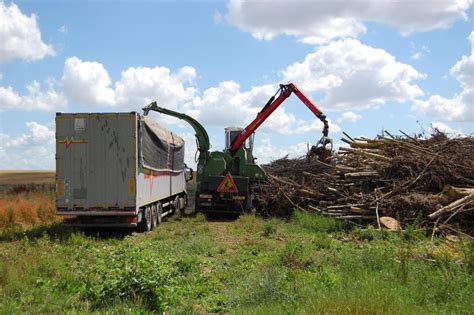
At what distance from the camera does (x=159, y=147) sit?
62.7 ft

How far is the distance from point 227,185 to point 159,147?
3.86 m

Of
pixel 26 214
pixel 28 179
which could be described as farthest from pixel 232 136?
pixel 28 179

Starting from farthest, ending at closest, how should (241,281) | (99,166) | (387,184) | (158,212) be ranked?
(158,212), (387,184), (99,166), (241,281)

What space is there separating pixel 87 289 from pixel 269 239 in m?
7.73

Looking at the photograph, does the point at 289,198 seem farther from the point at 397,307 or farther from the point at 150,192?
the point at 397,307

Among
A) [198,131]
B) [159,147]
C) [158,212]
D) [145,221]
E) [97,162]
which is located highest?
[198,131]

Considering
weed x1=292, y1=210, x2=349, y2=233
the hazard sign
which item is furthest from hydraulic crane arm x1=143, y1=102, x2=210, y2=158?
weed x1=292, y1=210, x2=349, y2=233

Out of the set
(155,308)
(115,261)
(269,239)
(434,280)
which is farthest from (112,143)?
(434,280)

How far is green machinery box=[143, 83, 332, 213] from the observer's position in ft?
71.4

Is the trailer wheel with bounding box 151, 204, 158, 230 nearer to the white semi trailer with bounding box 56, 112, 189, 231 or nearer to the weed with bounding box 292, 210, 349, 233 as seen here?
the white semi trailer with bounding box 56, 112, 189, 231

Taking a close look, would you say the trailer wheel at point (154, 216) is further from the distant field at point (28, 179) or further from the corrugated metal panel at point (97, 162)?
the distant field at point (28, 179)

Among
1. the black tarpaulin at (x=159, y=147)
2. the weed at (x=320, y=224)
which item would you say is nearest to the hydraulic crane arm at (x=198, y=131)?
the black tarpaulin at (x=159, y=147)

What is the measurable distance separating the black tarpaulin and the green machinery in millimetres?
1219

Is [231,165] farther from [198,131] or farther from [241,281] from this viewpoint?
[241,281]
